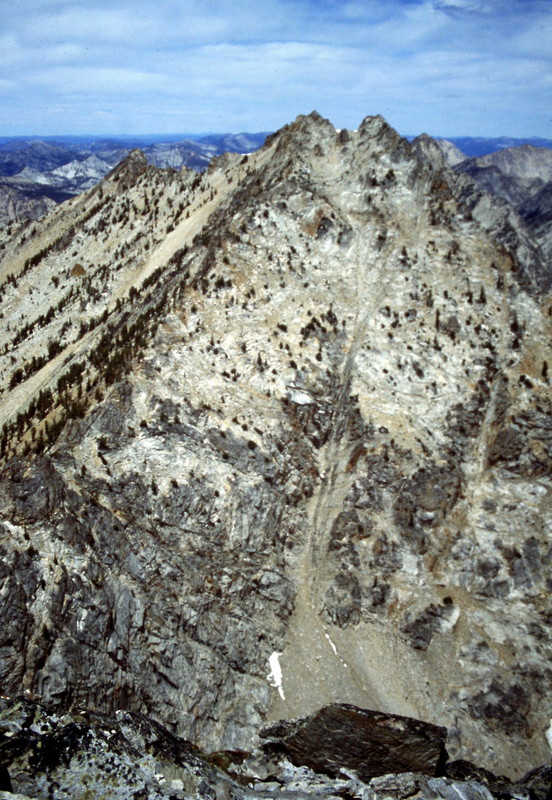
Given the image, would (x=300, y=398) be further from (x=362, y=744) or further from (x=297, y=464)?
(x=362, y=744)

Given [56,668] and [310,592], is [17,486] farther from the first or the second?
[310,592]

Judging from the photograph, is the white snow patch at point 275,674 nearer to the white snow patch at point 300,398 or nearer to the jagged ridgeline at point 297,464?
the jagged ridgeline at point 297,464

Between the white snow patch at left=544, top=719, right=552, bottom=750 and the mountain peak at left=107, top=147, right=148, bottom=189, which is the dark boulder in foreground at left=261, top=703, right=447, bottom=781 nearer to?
the white snow patch at left=544, top=719, right=552, bottom=750

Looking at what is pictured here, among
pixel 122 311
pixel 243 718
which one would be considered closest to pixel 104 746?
pixel 243 718

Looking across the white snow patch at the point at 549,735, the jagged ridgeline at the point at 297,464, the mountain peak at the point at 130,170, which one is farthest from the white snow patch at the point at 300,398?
the mountain peak at the point at 130,170

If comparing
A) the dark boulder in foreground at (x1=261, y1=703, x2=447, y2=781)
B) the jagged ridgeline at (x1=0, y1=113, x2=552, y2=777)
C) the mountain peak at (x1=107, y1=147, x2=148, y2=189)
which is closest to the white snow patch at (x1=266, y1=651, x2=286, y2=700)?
the jagged ridgeline at (x1=0, y1=113, x2=552, y2=777)

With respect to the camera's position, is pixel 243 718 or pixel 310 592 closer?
pixel 243 718

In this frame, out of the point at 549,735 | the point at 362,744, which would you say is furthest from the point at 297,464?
the point at 362,744
